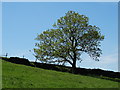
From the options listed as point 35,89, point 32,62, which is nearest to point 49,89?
point 35,89

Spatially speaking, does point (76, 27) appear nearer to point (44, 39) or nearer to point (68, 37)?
point (68, 37)

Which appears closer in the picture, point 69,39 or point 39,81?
point 39,81

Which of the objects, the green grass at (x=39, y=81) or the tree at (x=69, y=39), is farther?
the tree at (x=69, y=39)

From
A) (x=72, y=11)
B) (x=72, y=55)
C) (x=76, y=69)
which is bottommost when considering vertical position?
(x=76, y=69)

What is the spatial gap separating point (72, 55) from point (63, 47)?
3.48 m

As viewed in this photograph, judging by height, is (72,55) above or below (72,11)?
below

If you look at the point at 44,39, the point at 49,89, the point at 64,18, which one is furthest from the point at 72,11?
the point at 49,89

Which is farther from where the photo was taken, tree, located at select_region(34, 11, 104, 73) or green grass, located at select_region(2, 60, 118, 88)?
tree, located at select_region(34, 11, 104, 73)

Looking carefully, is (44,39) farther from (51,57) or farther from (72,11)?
(72,11)

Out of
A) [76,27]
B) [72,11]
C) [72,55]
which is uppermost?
[72,11]

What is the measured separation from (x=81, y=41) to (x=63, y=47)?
4.39 m

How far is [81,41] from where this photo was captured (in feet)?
157

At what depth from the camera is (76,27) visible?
48.0 meters

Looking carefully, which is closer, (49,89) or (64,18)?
(49,89)
